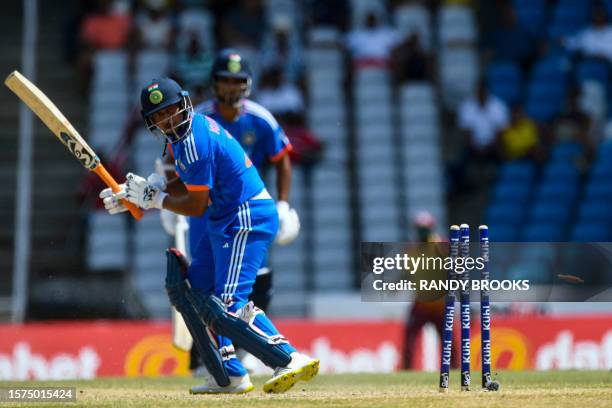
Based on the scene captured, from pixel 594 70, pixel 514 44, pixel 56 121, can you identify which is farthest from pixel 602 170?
pixel 56 121

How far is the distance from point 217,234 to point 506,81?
10.2 metres

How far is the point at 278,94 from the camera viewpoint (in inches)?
631

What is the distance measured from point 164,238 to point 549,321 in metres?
4.99

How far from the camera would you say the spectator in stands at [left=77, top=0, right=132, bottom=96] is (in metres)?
16.9

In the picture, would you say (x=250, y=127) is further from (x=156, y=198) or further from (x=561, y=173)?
(x=561, y=173)

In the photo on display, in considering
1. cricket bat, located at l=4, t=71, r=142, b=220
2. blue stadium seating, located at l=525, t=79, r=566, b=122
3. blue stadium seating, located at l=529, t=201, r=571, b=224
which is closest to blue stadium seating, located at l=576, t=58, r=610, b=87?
blue stadium seating, located at l=525, t=79, r=566, b=122

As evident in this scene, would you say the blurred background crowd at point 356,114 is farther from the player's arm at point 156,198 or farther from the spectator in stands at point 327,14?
the player's arm at point 156,198

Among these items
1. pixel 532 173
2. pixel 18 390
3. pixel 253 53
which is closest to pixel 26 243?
pixel 253 53

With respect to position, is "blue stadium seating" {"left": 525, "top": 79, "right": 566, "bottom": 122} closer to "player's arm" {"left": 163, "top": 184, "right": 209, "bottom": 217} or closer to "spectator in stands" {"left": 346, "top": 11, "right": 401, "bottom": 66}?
"spectator in stands" {"left": 346, "top": 11, "right": 401, "bottom": 66}

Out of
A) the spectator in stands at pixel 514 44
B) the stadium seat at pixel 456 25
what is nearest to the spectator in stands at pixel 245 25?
the stadium seat at pixel 456 25

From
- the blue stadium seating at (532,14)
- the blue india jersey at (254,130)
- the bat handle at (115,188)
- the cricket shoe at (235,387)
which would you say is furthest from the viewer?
the blue stadium seating at (532,14)

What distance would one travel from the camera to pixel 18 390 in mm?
8062

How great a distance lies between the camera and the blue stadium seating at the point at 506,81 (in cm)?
1705

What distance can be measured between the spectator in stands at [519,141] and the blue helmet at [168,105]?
31.3ft
